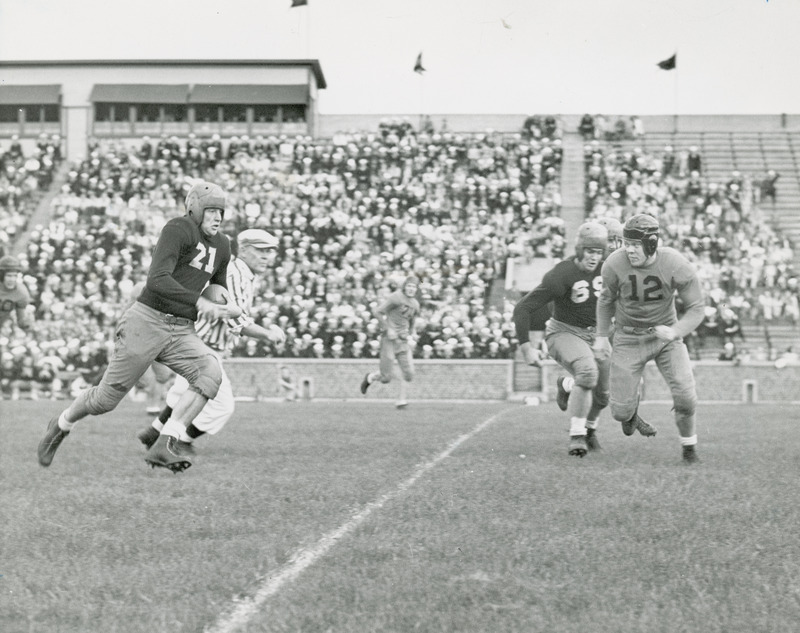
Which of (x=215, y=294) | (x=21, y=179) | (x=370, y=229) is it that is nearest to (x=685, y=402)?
(x=215, y=294)

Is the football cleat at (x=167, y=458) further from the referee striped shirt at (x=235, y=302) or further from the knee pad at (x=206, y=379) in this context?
the referee striped shirt at (x=235, y=302)

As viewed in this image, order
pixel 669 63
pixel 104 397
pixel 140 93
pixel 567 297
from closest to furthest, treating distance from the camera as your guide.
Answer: pixel 104 397 < pixel 567 297 < pixel 669 63 < pixel 140 93

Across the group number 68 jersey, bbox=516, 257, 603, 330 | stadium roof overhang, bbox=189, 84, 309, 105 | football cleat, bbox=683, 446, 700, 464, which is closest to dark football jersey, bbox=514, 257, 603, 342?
number 68 jersey, bbox=516, 257, 603, 330

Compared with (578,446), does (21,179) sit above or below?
above

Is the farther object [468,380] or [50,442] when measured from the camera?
[468,380]

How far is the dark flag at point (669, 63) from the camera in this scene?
3494cm

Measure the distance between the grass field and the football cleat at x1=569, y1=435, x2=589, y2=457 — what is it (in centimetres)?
16

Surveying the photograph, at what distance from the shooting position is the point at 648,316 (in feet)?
29.3

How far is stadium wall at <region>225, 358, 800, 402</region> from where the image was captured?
81.1 feet

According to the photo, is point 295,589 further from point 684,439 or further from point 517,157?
point 517,157

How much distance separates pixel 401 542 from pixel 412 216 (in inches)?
981

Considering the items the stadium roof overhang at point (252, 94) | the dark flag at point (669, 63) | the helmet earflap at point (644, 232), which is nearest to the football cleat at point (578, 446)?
the helmet earflap at point (644, 232)

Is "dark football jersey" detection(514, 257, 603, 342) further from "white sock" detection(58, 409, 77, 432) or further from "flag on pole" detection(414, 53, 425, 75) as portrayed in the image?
"flag on pole" detection(414, 53, 425, 75)

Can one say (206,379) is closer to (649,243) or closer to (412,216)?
(649,243)
